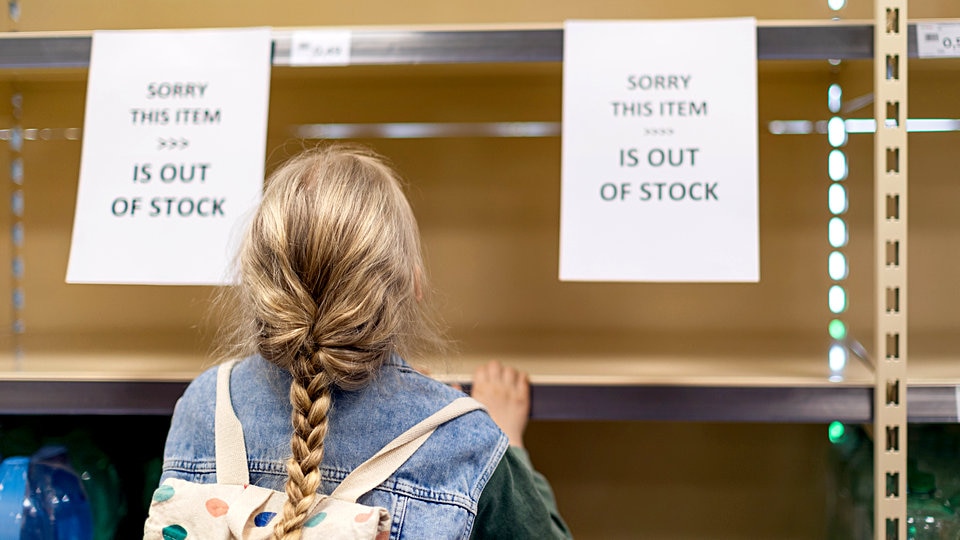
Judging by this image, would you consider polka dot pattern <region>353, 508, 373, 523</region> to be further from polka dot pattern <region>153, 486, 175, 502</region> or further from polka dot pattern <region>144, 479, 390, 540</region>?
polka dot pattern <region>153, 486, 175, 502</region>

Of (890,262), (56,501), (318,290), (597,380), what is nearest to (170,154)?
(318,290)

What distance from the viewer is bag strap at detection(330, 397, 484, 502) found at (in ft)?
2.68

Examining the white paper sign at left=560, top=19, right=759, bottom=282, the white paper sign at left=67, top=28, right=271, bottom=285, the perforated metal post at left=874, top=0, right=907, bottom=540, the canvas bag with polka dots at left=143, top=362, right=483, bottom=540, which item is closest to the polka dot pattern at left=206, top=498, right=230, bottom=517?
the canvas bag with polka dots at left=143, top=362, right=483, bottom=540

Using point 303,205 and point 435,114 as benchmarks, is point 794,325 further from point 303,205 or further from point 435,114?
point 303,205

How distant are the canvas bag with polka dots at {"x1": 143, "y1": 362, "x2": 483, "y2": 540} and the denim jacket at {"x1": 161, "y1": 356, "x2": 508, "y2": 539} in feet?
0.05

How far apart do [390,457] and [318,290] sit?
7.6 inches

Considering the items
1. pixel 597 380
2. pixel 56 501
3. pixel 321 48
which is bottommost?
pixel 56 501

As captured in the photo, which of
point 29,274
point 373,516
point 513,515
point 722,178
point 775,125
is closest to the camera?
point 373,516

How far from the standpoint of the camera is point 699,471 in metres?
1.54

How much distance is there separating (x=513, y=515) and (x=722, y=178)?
537 mm

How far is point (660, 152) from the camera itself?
1.11m

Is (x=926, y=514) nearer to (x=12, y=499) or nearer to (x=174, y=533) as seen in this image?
(x=174, y=533)

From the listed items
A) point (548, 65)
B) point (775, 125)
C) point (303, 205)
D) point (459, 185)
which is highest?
point (548, 65)

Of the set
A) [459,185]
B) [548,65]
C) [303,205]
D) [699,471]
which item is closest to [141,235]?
[303,205]
